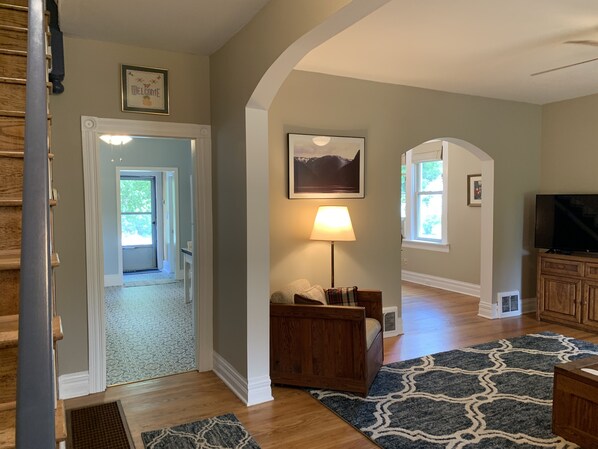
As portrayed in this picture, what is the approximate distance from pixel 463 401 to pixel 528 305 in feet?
10.1

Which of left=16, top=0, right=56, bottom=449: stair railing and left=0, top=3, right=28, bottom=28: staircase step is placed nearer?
left=16, top=0, right=56, bottom=449: stair railing

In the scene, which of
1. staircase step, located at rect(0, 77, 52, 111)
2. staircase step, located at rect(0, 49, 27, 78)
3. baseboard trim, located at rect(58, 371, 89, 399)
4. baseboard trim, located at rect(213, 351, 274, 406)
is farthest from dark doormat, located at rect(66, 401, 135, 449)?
staircase step, located at rect(0, 49, 27, 78)

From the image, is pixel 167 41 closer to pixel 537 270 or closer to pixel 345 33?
pixel 345 33

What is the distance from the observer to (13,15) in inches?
110

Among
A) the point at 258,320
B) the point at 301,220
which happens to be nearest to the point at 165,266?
the point at 301,220

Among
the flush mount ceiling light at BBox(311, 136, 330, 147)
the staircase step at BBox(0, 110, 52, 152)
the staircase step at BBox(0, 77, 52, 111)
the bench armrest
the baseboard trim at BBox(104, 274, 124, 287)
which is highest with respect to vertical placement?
the flush mount ceiling light at BBox(311, 136, 330, 147)

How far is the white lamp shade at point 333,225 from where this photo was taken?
407 centimetres

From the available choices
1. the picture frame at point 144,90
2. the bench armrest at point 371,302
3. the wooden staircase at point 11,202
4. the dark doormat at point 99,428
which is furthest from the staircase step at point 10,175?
the bench armrest at point 371,302

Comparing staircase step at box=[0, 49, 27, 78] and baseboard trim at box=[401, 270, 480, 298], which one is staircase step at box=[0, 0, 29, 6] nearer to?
staircase step at box=[0, 49, 27, 78]

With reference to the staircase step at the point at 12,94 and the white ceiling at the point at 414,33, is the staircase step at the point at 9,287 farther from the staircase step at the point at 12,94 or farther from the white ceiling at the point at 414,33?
the white ceiling at the point at 414,33

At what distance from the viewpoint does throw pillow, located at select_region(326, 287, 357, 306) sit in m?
3.81

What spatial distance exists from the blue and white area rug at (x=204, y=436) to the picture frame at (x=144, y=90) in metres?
2.29

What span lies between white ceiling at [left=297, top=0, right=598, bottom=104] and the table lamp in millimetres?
1260

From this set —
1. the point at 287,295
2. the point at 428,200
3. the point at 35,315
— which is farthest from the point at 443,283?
the point at 35,315
